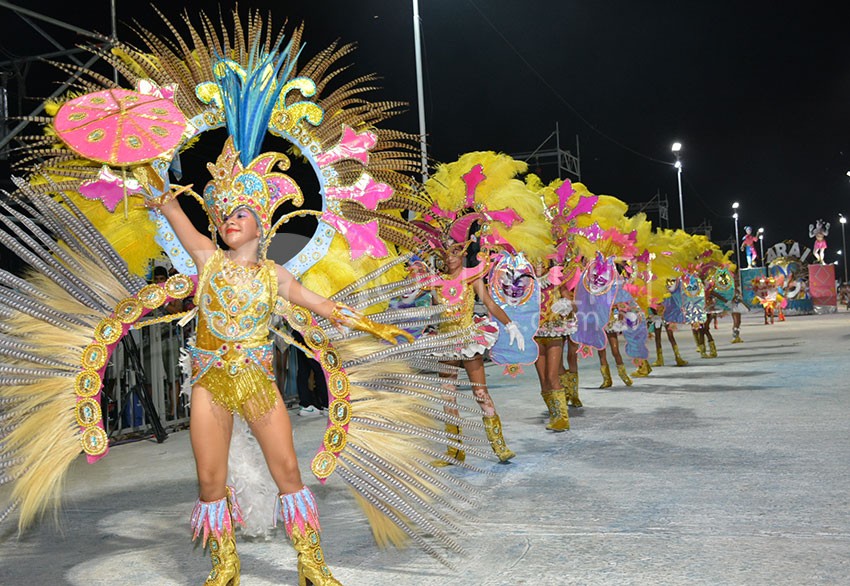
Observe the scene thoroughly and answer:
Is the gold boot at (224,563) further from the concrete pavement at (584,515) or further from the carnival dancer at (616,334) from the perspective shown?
the carnival dancer at (616,334)

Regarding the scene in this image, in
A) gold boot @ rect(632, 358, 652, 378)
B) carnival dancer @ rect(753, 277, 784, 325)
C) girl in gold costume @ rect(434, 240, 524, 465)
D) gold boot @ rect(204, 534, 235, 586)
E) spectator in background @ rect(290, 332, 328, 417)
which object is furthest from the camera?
carnival dancer @ rect(753, 277, 784, 325)

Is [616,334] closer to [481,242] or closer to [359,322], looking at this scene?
[481,242]

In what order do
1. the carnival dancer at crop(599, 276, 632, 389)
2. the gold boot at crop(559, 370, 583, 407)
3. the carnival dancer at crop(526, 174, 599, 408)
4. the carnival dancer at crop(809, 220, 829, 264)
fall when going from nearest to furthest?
the carnival dancer at crop(526, 174, 599, 408) < the gold boot at crop(559, 370, 583, 407) < the carnival dancer at crop(599, 276, 632, 389) < the carnival dancer at crop(809, 220, 829, 264)

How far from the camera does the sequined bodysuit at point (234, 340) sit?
3.69 meters

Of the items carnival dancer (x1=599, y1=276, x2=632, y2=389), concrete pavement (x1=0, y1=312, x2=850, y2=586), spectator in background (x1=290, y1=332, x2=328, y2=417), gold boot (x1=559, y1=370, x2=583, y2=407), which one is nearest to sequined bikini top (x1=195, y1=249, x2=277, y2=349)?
concrete pavement (x1=0, y1=312, x2=850, y2=586)

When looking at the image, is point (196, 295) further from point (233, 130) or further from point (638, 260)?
point (638, 260)

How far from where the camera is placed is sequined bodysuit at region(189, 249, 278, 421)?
12.1ft

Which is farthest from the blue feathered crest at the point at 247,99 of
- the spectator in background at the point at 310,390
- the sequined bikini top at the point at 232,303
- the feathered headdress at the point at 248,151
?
the spectator in background at the point at 310,390

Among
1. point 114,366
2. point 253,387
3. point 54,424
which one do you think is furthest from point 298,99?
point 114,366

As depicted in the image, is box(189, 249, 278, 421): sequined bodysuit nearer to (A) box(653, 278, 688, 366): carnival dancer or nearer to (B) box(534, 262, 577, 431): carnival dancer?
(B) box(534, 262, 577, 431): carnival dancer

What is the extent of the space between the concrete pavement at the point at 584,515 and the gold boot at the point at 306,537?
0.71ft

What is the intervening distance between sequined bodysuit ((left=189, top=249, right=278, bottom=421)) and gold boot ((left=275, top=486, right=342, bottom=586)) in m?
0.44

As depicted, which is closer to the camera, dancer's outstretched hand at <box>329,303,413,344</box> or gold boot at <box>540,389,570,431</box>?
dancer's outstretched hand at <box>329,303,413,344</box>

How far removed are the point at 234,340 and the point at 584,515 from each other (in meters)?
2.39
